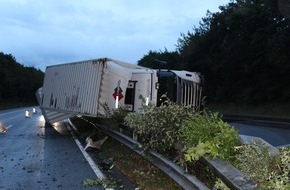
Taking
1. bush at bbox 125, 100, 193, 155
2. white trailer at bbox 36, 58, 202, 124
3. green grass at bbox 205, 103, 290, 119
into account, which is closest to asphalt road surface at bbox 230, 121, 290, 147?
white trailer at bbox 36, 58, 202, 124

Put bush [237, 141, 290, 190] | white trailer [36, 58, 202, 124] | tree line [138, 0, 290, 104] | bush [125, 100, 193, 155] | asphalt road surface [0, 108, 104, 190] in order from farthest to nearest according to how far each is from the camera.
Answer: tree line [138, 0, 290, 104], white trailer [36, 58, 202, 124], asphalt road surface [0, 108, 104, 190], bush [125, 100, 193, 155], bush [237, 141, 290, 190]

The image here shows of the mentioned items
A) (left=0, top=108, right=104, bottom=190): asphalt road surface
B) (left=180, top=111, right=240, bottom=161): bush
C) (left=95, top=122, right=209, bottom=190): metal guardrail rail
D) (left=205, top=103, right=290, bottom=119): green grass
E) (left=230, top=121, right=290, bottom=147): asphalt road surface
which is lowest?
(left=0, top=108, right=104, bottom=190): asphalt road surface

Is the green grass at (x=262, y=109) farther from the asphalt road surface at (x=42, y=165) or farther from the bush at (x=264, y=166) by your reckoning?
the bush at (x=264, y=166)

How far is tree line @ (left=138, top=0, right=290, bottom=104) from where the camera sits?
40.9m

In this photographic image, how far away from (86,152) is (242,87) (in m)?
38.8

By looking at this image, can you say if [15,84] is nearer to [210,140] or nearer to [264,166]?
[210,140]

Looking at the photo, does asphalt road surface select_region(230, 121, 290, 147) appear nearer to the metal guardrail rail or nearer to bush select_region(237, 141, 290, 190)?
the metal guardrail rail

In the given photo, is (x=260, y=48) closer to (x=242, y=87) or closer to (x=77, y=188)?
(x=242, y=87)

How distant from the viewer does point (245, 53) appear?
4719cm

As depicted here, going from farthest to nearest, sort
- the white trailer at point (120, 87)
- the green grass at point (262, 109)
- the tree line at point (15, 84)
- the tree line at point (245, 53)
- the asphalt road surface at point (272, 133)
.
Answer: the tree line at point (15, 84)
the tree line at point (245, 53)
the green grass at point (262, 109)
the white trailer at point (120, 87)
the asphalt road surface at point (272, 133)

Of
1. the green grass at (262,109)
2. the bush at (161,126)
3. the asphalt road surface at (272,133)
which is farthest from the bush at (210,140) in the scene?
the green grass at (262,109)

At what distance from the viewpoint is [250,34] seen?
4622cm

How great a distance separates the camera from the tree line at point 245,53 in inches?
1610

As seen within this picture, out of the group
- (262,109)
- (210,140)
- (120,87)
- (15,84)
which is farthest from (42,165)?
(15,84)
